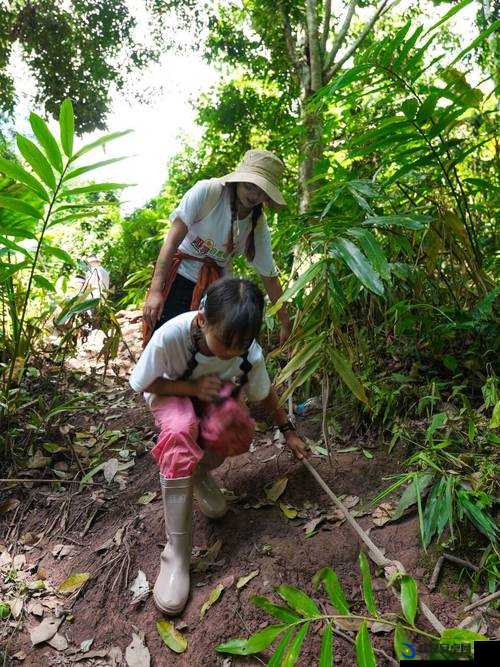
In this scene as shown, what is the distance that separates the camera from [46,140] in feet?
7.11

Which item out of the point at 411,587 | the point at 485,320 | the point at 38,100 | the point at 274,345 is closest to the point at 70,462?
the point at 274,345

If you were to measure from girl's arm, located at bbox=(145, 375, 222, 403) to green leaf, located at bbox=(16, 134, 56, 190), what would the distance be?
44.4 inches

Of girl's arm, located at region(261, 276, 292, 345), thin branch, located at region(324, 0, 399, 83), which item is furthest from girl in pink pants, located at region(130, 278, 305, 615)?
thin branch, located at region(324, 0, 399, 83)

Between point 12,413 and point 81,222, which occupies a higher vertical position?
point 81,222

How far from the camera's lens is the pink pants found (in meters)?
1.67

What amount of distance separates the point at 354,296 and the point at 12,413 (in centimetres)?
178

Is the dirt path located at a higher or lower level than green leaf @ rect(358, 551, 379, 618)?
lower

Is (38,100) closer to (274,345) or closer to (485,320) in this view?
(274,345)

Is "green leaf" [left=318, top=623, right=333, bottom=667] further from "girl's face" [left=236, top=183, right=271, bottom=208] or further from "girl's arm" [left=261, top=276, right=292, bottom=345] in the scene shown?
"girl's face" [left=236, top=183, right=271, bottom=208]

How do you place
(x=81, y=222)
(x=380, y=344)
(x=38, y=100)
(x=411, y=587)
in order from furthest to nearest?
1. (x=38, y=100)
2. (x=81, y=222)
3. (x=380, y=344)
4. (x=411, y=587)

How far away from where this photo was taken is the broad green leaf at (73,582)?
1836mm

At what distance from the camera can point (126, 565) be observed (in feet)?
6.08

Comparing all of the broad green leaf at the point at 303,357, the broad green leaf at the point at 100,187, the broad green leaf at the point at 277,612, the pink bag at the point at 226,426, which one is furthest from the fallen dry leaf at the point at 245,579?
the broad green leaf at the point at 100,187

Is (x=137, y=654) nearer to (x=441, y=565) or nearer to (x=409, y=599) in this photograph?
(x=409, y=599)
